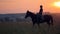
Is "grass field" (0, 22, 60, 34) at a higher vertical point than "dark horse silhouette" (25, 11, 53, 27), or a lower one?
lower

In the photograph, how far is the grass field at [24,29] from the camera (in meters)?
1.71

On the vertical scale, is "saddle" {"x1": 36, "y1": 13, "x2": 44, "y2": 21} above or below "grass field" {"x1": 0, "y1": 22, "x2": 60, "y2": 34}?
above

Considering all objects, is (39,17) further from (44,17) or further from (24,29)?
(24,29)

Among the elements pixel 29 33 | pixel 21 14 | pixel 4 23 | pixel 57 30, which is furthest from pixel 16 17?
pixel 57 30

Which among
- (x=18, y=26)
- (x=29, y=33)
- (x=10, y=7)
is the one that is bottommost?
(x=29, y=33)

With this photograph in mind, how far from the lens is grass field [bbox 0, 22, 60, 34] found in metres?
1.71

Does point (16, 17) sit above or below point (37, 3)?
below

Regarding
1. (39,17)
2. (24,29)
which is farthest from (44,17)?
(24,29)

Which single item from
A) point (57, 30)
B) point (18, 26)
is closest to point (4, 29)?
point (18, 26)

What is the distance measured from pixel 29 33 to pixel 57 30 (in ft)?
1.38

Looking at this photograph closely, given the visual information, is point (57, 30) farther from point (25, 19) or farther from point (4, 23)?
point (4, 23)

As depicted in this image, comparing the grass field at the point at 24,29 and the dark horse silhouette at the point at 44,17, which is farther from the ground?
the dark horse silhouette at the point at 44,17

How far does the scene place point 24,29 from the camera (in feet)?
5.69

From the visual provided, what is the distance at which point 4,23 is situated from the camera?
67.4 inches
